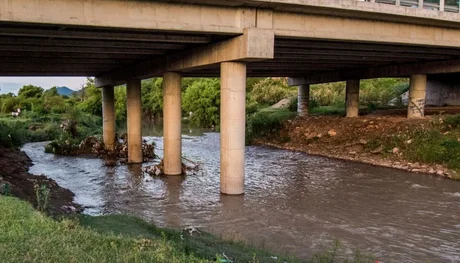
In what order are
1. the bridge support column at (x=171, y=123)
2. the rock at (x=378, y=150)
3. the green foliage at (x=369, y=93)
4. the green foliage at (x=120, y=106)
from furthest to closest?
the green foliage at (x=120, y=106) → the green foliage at (x=369, y=93) → the rock at (x=378, y=150) → the bridge support column at (x=171, y=123)

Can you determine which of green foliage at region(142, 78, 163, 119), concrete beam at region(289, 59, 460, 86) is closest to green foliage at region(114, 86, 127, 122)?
green foliage at region(142, 78, 163, 119)

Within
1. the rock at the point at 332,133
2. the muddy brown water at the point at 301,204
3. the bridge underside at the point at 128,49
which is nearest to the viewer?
the muddy brown water at the point at 301,204

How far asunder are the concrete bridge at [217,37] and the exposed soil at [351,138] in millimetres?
4334

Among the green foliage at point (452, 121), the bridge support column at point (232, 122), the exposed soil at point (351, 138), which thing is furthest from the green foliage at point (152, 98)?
the bridge support column at point (232, 122)

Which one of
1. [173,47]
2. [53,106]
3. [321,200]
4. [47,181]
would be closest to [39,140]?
[53,106]

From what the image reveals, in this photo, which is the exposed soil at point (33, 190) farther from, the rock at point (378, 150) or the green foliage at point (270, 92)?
the green foliage at point (270, 92)

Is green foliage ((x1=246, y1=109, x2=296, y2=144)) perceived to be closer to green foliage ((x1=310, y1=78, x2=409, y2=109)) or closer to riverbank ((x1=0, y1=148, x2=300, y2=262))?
green foliage ((x1=310, y1=78, x2=409, y2=109))

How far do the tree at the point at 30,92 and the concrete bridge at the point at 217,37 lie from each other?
40.1 m

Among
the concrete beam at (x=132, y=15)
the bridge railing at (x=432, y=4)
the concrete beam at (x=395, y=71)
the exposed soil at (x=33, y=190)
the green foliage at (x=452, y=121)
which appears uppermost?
the bridge railing at (x=432, y=4)

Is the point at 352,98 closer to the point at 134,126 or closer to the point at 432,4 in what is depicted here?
the point at 432,4

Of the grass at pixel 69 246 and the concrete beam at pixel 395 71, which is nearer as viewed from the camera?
the grass at pixel 69 246

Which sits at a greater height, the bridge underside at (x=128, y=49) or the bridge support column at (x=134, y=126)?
the bridge underside at (x=128, y=49)

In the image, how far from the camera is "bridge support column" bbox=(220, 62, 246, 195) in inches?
527

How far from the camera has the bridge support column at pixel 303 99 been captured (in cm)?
3294
